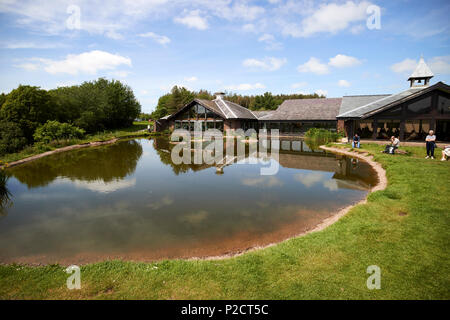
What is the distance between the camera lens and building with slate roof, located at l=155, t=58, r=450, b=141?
823 inches

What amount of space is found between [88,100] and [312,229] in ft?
143

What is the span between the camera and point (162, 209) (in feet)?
27.6

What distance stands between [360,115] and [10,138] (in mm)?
35780

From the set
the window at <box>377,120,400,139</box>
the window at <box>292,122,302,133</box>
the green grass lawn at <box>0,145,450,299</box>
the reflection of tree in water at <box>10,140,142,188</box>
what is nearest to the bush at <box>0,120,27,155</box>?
the reflection of tree in water at <box>10,140,142,188</box>

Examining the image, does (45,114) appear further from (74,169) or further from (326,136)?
(326,136)

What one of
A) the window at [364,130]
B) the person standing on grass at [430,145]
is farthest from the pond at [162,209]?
the window at [364,130]

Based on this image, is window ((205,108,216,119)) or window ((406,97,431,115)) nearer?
window ((406,97,431,115))

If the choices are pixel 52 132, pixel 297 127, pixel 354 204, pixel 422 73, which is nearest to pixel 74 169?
pixel 52 132

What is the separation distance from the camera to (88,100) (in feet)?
132

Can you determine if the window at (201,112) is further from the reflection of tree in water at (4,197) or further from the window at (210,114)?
the reflection of tree in water at (4,197)

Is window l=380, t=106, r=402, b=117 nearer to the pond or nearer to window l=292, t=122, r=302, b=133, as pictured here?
the pond

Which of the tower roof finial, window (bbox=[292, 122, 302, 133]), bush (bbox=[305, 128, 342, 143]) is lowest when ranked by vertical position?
bush (bbox=[305, 128, 342, 143])

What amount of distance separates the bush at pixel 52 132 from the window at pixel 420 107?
34.9m
